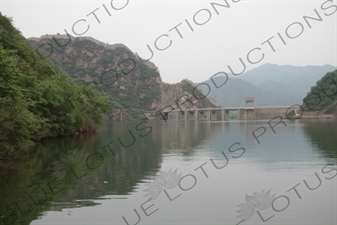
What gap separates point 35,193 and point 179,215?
14.2ft

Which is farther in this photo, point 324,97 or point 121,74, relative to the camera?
point 121,74

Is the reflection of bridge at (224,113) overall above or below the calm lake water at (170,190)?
below

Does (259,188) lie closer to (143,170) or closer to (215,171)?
(215,171)

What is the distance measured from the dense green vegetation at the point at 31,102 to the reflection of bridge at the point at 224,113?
86.9 metres

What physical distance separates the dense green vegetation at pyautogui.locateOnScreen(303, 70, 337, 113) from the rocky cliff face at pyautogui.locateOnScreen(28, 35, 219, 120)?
5375 cm

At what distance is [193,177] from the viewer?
1347 cm

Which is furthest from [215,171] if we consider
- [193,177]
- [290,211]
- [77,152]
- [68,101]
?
[68,101]

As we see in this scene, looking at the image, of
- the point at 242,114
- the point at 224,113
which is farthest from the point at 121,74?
the point at 242,114

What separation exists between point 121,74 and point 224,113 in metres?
48.3

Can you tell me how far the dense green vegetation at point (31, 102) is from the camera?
50.0 feet

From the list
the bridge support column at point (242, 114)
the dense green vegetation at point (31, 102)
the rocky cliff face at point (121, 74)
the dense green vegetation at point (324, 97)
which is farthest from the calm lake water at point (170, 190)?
the rocky cliff face at point (121, 74)

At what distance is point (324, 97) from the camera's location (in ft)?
330

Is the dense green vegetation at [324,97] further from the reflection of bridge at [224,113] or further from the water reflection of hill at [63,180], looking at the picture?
the water reflection of hill at [63,180]

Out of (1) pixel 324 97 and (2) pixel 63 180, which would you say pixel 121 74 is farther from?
(2) pixel 63 180
